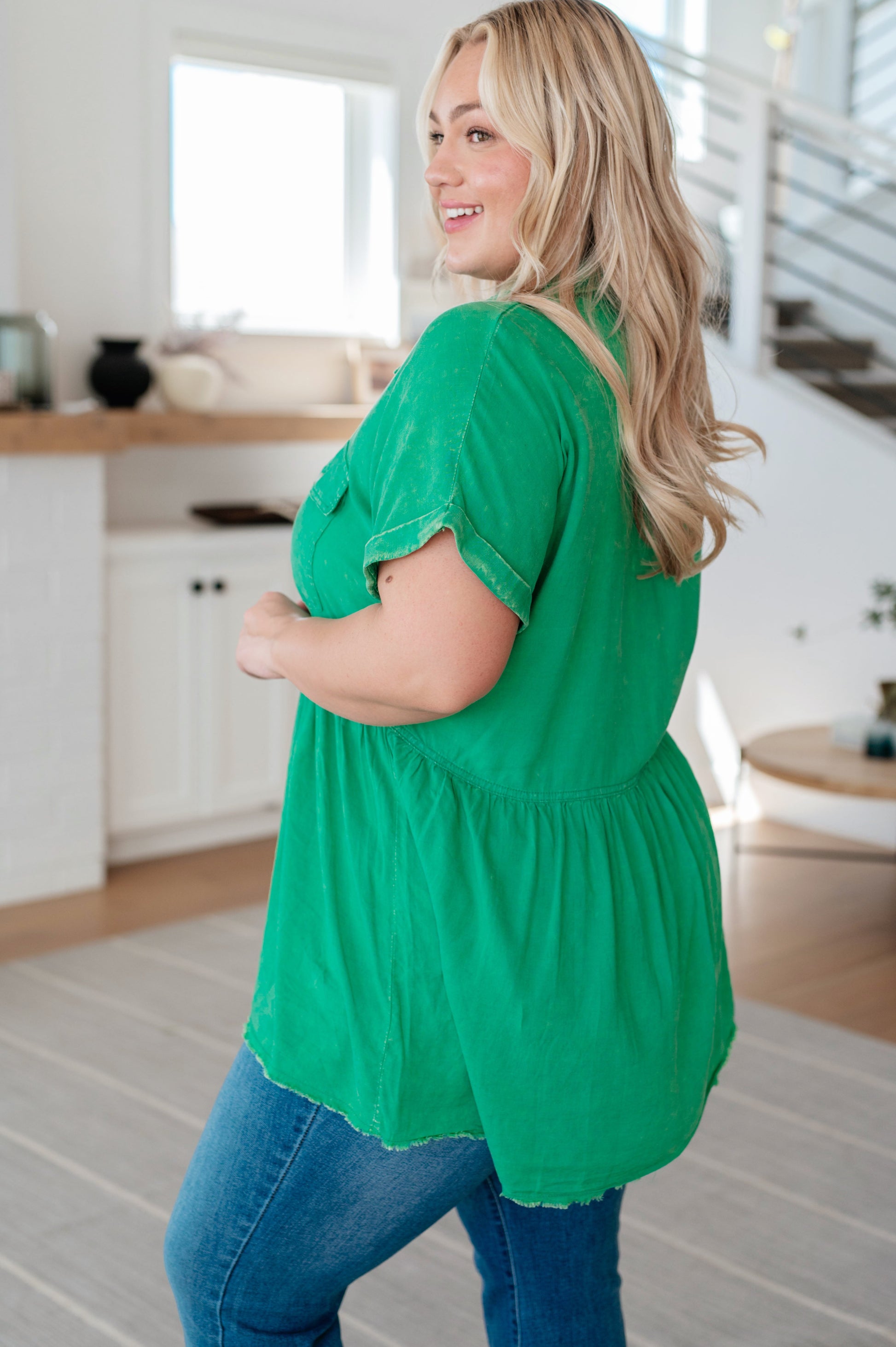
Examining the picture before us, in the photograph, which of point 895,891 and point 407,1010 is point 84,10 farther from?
point 407,1010

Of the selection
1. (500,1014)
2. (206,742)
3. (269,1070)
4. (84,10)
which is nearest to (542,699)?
(500,1014)

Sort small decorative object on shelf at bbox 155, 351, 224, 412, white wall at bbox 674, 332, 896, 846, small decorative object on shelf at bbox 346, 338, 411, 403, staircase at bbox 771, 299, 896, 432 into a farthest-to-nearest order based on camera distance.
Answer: staircase at bbox 771, 299, 896, 432 → small decorative object on shelf at bbox 346, 338, 411, 403 → white wall at bbox 674, 332, 896, 846 → small decorative object on shelf at bbox 155, 351, 224, 412

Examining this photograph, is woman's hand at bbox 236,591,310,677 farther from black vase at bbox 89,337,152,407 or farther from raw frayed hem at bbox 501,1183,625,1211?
black vase at bbox 89,337,152,407

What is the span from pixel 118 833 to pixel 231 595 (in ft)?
2.45

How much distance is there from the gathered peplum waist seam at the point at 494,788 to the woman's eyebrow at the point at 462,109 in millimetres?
414

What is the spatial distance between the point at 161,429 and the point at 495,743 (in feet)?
10.3

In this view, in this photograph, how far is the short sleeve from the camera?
0.82m

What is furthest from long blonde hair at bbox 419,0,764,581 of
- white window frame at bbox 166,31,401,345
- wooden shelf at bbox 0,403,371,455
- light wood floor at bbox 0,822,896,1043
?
white window frame at bbox 166,31,401,345

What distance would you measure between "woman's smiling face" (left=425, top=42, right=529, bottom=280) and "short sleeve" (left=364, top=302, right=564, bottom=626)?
4.4 inches

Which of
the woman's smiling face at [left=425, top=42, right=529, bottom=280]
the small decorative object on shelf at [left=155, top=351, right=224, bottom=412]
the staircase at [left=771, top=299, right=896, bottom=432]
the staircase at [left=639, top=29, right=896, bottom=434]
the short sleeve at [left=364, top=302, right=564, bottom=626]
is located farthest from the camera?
the staircase at [left=771, top=299, right=896, bottom=432]

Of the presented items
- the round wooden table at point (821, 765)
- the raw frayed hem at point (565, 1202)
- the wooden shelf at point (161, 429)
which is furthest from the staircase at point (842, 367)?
the raw frayed hem at point (565, 1202)

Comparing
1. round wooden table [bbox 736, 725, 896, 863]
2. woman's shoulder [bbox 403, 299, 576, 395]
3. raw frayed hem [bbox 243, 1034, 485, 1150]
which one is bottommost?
round wooden table [bbox 736, 725, 896, 863]

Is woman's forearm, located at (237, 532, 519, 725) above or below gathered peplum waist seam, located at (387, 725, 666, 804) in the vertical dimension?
above

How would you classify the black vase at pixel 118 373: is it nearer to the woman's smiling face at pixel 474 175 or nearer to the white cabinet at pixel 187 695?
the white cabinet at pixel 187 695
